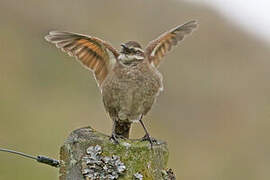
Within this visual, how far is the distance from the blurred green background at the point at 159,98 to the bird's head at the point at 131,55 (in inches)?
167

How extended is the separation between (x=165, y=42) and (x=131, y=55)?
0.38 meters

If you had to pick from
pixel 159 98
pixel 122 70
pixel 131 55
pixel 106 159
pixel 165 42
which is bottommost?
pixel 106 159

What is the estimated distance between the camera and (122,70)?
4953mm

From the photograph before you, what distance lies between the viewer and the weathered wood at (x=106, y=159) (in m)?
2.71

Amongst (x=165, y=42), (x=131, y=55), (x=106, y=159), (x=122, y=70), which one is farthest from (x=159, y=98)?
(x=106, y=159)

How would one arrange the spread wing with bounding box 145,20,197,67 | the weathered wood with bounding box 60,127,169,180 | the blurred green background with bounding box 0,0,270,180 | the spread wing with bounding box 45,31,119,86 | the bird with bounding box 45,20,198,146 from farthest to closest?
the blurred green background with bounding box 0,0,270,180, the spread wing with bounding box 145,20,197,67, the spread wing with bounding box 45,31,119,86, the bird with bounding box 45,20,198,146, the weathered wood with bounding box 60,127,169,180

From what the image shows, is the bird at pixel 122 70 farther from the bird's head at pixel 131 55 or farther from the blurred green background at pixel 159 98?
the blurred green background at pixel 159 98

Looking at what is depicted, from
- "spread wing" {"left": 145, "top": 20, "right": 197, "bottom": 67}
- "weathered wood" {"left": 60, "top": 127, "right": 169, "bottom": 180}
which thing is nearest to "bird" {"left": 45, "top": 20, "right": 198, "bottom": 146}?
"spread wing" {"left": 145, "top": 20, "right": 197, "bottom": 67}

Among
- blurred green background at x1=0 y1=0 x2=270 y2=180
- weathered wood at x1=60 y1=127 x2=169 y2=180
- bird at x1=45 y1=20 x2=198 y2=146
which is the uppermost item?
blurred green background at x1=0 y1=0 x2=270 y2=180

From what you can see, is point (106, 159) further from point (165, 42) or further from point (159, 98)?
point (159, 98)

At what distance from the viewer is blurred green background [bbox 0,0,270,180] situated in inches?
397

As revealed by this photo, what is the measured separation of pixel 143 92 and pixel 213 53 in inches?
400

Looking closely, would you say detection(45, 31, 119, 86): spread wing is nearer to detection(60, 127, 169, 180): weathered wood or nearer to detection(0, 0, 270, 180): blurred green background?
detection(60, 127, 169, 180): weathered wood

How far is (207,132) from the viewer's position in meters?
11.6
